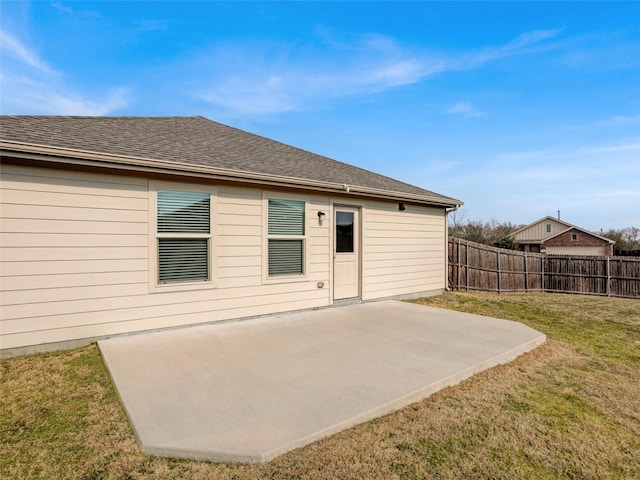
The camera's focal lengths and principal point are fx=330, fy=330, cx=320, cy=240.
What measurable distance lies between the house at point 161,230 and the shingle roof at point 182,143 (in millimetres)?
41

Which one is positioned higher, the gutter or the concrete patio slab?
the gutter

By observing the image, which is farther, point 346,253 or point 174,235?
point 346,253

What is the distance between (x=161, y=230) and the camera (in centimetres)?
483

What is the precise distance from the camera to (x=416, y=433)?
241 centimetres

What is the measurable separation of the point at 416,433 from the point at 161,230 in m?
4.17

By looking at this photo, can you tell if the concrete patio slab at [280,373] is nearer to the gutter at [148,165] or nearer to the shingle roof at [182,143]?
the gutter at [148,165]

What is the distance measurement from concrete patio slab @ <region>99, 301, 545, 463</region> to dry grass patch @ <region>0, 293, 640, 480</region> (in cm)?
10

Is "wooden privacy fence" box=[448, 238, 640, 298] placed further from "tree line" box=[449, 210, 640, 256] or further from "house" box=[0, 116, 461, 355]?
"tree line" box=[449, 210, 640, 256]

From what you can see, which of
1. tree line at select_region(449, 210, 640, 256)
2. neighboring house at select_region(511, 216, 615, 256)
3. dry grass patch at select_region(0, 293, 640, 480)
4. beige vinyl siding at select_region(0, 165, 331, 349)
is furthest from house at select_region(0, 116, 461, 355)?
neighboring house at select_region(511, 216, 615, 256)

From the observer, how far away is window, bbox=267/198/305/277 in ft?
19.6

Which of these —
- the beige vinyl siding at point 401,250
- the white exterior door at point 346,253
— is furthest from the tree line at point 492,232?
the white exterior door at point 346,253

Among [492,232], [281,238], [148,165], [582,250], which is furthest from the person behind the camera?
[492,232]

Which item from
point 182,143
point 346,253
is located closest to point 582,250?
point 346,253

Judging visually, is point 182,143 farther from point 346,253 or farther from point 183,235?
point 346,253
